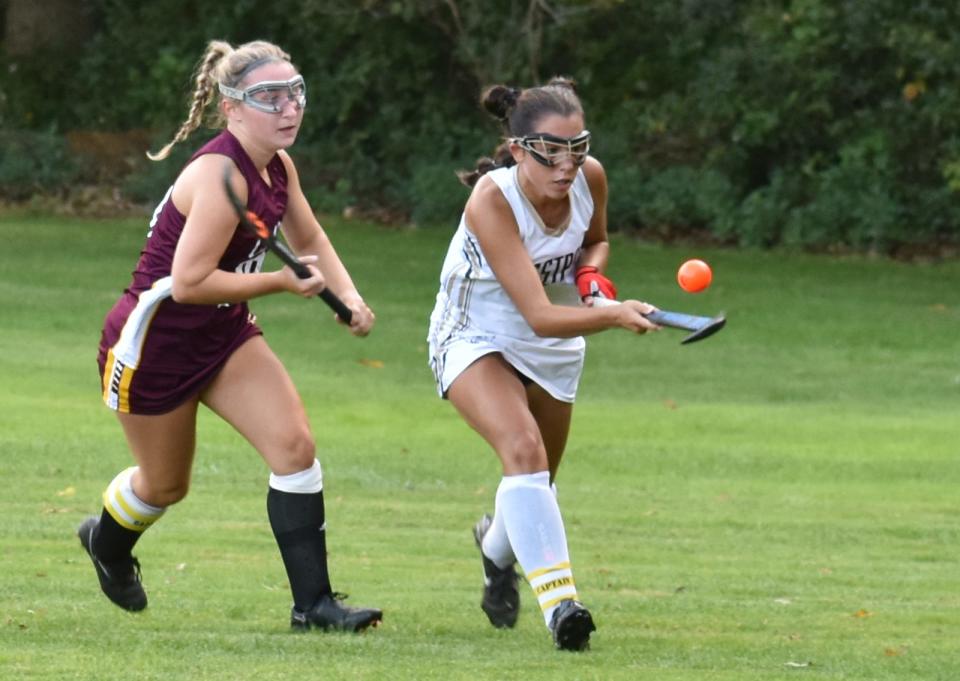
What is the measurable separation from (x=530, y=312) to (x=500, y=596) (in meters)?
1.25

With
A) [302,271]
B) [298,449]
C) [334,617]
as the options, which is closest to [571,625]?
[334,617]

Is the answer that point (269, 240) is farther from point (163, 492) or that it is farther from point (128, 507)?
point (128, 507)

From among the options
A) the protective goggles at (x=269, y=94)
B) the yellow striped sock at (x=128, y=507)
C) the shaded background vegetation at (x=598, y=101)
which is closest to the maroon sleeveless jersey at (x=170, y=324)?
the protective goggles at (x=269, y=94)

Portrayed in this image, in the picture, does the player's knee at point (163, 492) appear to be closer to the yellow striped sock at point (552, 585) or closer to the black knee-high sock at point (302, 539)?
the black knee-high sock at point (302, 539)

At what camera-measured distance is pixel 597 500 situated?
38.8ft

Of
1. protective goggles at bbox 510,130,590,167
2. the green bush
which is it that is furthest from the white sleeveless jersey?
the green bush

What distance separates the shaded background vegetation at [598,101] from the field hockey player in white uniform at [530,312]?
55.9 feet

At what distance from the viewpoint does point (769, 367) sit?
19.1 m

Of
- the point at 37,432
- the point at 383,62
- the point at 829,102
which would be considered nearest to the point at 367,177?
the point at 383,62

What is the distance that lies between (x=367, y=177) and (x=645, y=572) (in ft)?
63.1

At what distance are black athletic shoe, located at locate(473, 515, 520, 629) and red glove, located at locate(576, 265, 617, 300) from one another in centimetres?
112

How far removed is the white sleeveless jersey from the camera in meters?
7.08

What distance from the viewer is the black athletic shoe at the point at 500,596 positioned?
7508 millimetres

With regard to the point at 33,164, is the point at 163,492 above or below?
above
